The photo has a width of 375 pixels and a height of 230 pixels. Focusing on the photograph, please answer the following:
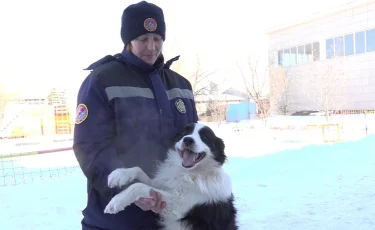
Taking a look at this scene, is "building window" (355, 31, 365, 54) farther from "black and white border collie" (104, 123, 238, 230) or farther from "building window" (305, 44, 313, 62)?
"black and white border collie" (104, 123, 238, 230)

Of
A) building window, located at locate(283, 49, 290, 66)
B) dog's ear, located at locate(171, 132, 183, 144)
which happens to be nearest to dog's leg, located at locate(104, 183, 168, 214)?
dog's ear, located at locate(171, 132, 183, 144)

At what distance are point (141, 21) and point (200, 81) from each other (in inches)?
953

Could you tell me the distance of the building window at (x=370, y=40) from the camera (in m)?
30.0

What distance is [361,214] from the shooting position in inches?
272

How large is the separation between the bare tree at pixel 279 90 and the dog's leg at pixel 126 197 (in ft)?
102

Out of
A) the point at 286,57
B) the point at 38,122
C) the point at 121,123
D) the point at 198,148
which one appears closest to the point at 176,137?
the point at 198,148

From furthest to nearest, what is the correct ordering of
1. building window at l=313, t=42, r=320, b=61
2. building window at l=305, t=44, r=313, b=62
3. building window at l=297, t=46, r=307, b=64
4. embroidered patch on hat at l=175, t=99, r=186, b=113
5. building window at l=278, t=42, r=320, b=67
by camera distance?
building window at l=297, t=46, r=307, b=64
building window at l=305, t=44, r=313, b=62
building window at l=278, t=42, r=320, b=67
building window at l=313, t=42, r=320, b=61
embroidered patch on hat at l=175, t=99, r=186, b=113

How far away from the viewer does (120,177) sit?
7.57 feet

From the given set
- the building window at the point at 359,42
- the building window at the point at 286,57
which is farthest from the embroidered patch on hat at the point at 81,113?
the building window at the point at 286,57

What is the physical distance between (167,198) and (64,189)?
7.47m

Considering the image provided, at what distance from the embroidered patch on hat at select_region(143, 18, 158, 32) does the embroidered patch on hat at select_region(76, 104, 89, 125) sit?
2.05ft

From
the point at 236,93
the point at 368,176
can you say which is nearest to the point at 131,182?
the point at 368,176

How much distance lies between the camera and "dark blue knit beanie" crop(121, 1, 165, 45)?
2.41 metres

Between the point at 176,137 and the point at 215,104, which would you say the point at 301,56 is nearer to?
the point at 215,104
